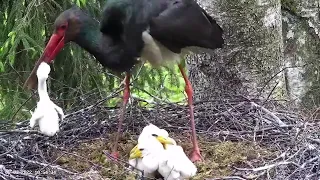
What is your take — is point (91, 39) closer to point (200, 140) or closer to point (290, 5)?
point (200, 140)

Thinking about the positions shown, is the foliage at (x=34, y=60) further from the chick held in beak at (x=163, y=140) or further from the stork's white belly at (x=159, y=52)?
the chick held in beak at (x=163, y=140)

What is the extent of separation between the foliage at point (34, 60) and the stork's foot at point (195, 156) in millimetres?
763

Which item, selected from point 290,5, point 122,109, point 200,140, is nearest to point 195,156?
point 200,140

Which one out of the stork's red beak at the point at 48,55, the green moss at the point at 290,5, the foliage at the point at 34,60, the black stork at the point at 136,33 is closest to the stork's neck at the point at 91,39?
the black stork at the point at 136,33

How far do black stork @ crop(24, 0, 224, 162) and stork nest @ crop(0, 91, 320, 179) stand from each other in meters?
0.18

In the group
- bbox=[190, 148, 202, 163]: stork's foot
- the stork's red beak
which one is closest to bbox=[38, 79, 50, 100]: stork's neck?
the stork's red beak

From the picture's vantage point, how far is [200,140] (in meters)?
4.02

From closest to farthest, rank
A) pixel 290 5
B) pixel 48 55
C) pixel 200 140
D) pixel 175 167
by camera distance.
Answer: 1. pixel 175 167
2. pixel 48 55
3. pixel 200 140
4. pixel 290 5

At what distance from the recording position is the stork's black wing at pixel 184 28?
367 cm

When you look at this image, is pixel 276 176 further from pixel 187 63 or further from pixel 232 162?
pixel 187 63

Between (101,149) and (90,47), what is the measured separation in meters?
0.55

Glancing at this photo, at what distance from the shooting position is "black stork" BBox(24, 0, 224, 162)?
3684 mm

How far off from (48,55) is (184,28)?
711 millimetres

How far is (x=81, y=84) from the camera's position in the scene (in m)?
4.41
